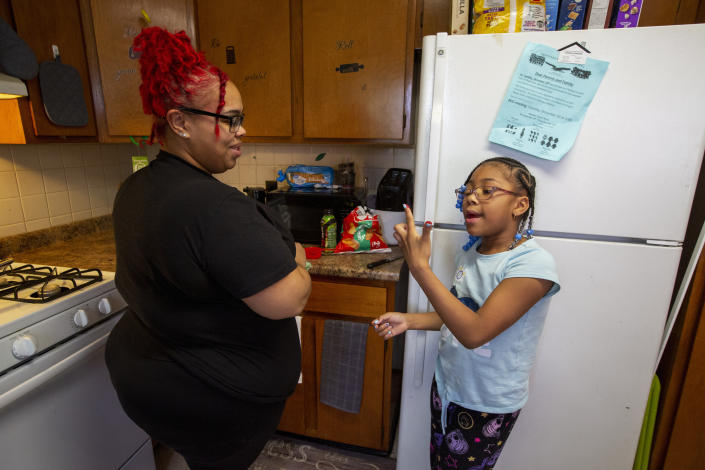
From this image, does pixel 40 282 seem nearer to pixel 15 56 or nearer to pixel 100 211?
pixel 15 56

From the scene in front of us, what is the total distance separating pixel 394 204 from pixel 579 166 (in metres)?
0.74

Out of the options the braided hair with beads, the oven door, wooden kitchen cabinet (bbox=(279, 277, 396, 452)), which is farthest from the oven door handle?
the braided hair with beads

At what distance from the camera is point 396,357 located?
217cm

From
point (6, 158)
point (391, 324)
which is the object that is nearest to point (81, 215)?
point (6, 158)

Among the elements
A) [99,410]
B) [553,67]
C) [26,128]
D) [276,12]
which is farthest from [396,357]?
[26,128]

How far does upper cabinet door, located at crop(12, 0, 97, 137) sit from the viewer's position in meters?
1.33

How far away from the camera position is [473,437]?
0.96 metres

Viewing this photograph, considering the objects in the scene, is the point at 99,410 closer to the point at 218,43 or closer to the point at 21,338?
the point at 21,338

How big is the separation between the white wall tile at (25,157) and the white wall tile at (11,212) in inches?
5.8

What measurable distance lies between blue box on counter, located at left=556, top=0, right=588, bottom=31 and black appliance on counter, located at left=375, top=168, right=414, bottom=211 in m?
0.76

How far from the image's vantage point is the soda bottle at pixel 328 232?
157 centimetres

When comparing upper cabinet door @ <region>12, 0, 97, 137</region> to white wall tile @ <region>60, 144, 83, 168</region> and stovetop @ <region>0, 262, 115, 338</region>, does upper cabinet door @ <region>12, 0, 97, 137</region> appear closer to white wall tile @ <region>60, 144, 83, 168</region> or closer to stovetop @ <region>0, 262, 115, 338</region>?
white wall tile @ <region>60, 144, 83, 168</region>

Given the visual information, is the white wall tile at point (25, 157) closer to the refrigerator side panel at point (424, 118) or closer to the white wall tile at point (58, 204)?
the white wall tile at point (58, 204)

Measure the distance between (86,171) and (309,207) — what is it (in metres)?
1.23
